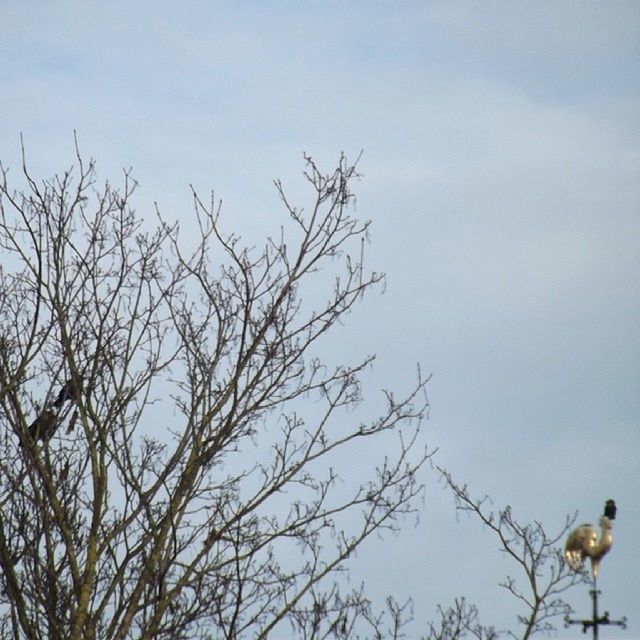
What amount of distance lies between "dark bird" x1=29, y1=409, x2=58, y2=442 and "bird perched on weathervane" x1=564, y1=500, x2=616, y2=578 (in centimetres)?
364

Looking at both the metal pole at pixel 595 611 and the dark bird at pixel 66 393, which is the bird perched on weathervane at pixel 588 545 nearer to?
the metal pole at pixel 595 611

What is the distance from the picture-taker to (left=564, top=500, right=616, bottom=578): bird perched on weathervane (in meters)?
8.35

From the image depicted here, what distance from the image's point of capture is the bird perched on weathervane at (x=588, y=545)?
8.35 metres

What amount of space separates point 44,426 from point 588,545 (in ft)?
12.5

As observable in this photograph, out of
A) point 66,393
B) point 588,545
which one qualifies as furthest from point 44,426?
point 588,545

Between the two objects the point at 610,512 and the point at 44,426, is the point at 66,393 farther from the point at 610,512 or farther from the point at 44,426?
the point at 610,512

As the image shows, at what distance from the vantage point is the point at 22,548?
26.3 feet

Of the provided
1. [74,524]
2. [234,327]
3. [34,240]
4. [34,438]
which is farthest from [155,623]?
[34,240]

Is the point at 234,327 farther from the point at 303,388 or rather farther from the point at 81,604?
the point at 81,604

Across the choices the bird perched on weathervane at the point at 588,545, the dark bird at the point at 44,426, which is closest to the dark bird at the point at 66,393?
the dark bird at the point at 44,426

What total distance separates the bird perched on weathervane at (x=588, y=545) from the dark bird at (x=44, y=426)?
3.64 meters

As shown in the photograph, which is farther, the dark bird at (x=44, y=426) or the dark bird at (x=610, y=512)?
the dark bird at (x=610, y=512)

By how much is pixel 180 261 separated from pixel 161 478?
1.67 meters

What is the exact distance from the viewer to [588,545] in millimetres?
8367
